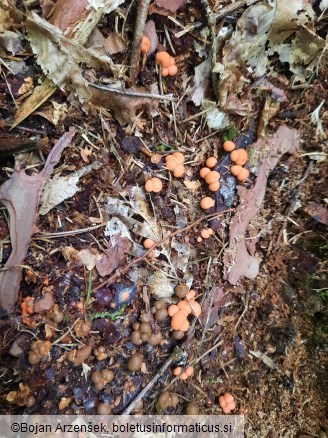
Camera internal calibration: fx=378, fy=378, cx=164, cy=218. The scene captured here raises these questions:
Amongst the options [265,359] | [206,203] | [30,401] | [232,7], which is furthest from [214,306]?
[232,7]

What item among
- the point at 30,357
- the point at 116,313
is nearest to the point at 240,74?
the point at 116,313

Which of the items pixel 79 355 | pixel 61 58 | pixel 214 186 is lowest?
pixel 79 355

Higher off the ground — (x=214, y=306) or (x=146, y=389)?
(x=214, y=306)

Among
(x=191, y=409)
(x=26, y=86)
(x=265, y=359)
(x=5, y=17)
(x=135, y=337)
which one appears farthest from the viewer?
(x=265, y=359)

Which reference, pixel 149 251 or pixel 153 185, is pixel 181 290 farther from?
pixel 153 185

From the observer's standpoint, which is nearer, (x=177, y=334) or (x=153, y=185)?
(x=153, y=185)

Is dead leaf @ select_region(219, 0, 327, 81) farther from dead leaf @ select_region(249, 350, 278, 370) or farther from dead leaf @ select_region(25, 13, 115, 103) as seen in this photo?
dead leaf @ select_region(249, 350, 278, 370)

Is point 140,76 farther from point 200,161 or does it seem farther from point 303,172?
point 303,172

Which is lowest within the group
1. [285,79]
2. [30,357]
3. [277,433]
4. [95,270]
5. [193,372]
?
[277,433]
